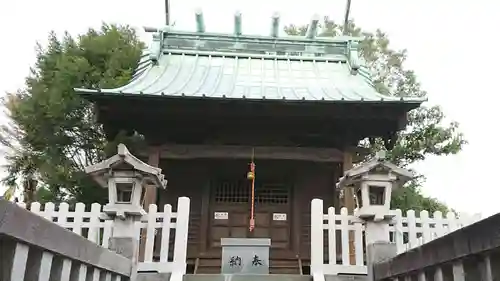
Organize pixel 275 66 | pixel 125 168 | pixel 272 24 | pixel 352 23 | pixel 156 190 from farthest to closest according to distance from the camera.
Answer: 1. pixel 352 23
2. pixel 272 24
3. pixel 275 66
4. pixel 156 190
5. pixel 125 168

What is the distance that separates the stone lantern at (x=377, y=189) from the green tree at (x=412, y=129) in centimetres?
658

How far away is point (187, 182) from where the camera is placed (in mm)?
9641

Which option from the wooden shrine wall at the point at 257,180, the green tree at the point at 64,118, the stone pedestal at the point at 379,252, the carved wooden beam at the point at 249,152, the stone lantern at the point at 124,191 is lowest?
the stone pedestal at the point at 379,252

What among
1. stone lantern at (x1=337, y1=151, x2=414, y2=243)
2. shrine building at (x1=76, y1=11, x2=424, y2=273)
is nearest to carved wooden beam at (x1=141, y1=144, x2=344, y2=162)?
shrine building at (x1=76, y1=11, x2=424, y2=273)

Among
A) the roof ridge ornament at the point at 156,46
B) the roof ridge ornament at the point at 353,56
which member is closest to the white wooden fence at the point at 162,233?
the roof ridge ornament at the point at 156,46

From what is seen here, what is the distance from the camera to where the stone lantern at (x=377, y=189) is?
5.57 meters

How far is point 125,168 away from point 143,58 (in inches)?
219

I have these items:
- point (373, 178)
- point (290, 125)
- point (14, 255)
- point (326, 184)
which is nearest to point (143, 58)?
point (290, 125)

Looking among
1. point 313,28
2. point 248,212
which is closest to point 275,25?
point 313,28

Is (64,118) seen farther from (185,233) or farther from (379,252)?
(379,252)

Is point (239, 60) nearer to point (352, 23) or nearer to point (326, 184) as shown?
point (326, 184)

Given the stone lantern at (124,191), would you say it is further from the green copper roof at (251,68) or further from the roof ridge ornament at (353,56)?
the roof ridge ornament at (353,56)

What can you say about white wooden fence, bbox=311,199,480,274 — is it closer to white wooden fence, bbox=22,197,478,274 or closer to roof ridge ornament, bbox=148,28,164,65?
white wooden fence, bbox=22,197,478,274

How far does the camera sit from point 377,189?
5723 millimetres
